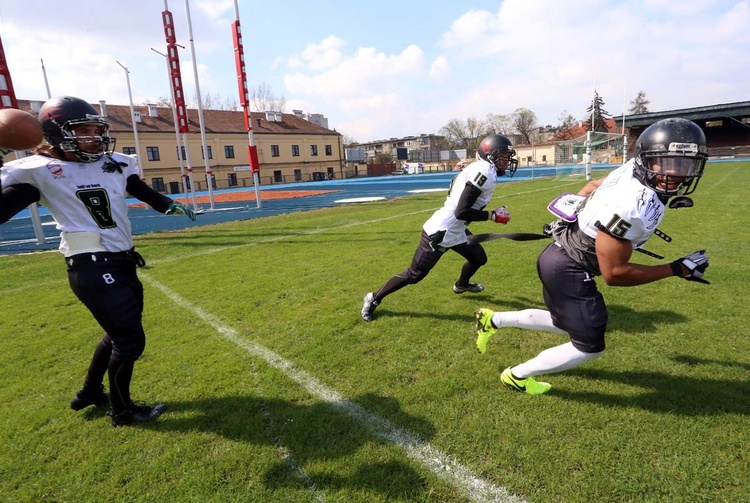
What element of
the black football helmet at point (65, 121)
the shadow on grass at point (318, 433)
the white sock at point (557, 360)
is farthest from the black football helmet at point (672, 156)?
the black football helmet at point (65, 121)

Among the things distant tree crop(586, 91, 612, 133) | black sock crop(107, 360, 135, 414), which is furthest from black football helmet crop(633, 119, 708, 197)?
distant tree crop(586, 91, 612, 133)

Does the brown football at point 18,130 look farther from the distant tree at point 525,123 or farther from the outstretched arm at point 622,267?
the distant tree at point 525,123

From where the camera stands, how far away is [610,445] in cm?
274

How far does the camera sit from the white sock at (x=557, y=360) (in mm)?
3027

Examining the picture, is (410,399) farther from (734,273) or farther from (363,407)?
(734,273)

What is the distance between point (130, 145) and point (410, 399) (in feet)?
161

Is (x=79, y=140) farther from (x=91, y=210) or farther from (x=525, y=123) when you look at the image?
(x=525, y=123)

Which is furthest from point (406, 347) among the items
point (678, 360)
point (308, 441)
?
point (678, 360)

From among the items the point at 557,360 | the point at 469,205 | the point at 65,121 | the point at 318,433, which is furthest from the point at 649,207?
the point at 65,121

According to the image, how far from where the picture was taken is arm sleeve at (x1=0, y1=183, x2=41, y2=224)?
101 inches

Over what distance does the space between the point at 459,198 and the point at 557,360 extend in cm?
222

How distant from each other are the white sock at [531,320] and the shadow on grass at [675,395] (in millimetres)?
525

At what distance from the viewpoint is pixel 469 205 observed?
4.64 m

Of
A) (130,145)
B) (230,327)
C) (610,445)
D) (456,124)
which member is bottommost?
(610,445)
